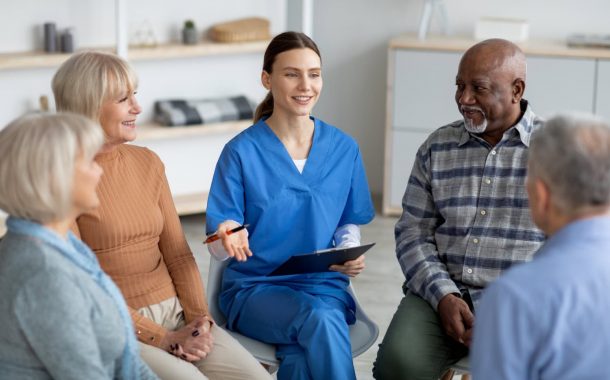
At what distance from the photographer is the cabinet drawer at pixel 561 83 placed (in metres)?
4.81

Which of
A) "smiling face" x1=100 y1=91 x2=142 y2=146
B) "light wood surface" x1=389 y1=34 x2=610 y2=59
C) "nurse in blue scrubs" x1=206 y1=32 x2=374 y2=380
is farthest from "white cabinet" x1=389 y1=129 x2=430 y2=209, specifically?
"smiling face" x1=100 y1=91 x2=142 y2=146

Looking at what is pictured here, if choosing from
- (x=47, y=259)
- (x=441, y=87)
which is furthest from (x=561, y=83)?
(x=47, y=259)

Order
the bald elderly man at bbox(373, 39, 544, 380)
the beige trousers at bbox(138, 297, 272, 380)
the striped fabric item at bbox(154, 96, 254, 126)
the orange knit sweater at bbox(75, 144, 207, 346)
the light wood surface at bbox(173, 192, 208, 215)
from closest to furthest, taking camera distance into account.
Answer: the beige trousers at bbox(138, 297, 272, 380) < the orange knit sweater at bbox(75, 144, 207, 346) < the bald elderly man at bbox(373, 39, 544, 380) < the striped fabric item at bbox(154, 96, 254, 126) < the light wood surface at bbox(173, 192, 208, 215)

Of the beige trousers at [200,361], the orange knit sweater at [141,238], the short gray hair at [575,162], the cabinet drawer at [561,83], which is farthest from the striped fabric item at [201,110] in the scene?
the short gray hair at [575,162]

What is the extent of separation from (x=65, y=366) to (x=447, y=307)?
109 cm

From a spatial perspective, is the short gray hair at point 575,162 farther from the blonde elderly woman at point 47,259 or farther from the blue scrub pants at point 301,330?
the blue scrub pants at point 301,330

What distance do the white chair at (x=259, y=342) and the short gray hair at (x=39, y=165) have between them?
35.2 inches

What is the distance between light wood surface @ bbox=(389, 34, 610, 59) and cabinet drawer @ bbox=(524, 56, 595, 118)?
0.11 feet

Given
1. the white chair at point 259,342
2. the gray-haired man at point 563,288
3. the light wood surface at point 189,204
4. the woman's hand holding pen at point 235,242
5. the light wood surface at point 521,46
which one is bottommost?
the light wood surface at point 189,204

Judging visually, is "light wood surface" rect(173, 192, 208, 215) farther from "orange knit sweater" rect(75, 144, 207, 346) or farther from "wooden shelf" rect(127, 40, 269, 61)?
"orange knit sweater" rect(75, 144, 207, 346)

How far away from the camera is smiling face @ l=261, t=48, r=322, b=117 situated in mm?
2766

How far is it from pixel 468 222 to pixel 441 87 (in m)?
2.43

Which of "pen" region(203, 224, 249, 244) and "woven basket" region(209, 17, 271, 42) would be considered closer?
"pen" region(203, 224, 249, 244)

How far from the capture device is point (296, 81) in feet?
9.10
